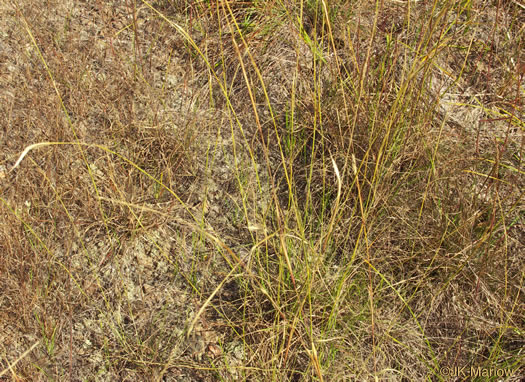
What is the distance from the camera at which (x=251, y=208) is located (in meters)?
1.55

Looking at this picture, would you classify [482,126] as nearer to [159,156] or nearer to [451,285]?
[451,285]

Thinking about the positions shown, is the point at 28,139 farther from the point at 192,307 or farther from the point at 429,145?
the point at 429,145

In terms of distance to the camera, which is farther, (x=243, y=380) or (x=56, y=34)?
(x=56, y=34)

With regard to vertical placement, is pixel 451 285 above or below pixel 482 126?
below

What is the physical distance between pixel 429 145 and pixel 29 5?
167cm

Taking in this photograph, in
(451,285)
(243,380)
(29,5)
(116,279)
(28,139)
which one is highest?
(29,5)

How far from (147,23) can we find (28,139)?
2.38 feet

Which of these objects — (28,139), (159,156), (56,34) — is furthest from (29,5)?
(159,156)

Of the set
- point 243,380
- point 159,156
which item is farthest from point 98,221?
point 243,380

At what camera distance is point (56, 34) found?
1886 mm

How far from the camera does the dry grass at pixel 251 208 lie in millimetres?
1347

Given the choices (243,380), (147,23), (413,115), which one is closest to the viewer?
(243,380)

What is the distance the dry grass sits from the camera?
1347 mm

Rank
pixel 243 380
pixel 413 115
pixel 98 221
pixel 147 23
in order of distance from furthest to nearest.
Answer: pixel 147 23 → pixel 413 115 → pixel 98 221 → pixel 243 380
